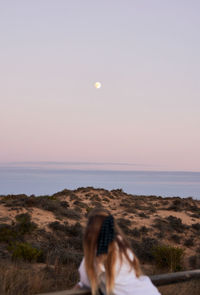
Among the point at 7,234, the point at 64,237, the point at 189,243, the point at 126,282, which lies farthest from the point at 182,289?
the point at 189,243

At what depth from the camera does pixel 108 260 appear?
9.29ft

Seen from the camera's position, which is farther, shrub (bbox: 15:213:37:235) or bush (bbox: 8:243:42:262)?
shrub (bbox: 15:213:37:235)

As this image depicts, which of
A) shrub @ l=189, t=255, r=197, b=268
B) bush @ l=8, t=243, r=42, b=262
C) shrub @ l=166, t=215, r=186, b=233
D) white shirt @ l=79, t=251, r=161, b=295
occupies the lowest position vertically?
shrub @ l=189, t=255, r=197, b=268

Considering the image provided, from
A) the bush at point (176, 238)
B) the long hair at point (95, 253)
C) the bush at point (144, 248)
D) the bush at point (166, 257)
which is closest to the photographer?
the long hair at point (95, 253)

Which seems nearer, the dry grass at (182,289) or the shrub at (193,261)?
the dry grass at (182,289)

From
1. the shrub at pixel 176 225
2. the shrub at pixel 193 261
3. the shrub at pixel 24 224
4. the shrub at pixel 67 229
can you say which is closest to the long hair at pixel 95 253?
the shrub at pixel 24 224

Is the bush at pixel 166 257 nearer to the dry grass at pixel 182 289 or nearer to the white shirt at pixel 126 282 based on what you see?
the dry grass at pixel 182 289

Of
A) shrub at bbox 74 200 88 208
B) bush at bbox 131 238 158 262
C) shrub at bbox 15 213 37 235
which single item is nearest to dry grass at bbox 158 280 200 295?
bush at bbox 131 238 158 262

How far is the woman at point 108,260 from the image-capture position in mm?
2834

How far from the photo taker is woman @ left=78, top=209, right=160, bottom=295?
283 cm

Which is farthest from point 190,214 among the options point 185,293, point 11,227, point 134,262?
point 134,262

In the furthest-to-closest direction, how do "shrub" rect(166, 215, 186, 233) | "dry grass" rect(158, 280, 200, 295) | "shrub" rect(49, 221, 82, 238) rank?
"shrub" rect(166, 215, 186, 233)
"shrub" rect(49, 221, 82, 238)
"dry grass" rect(158, 280, 200, 295)

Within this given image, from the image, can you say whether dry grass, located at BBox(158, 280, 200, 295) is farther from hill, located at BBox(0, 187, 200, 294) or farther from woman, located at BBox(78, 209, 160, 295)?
woman, located at BBox(78, 209, 160, 295)

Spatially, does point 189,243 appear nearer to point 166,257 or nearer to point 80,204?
point 166,257
